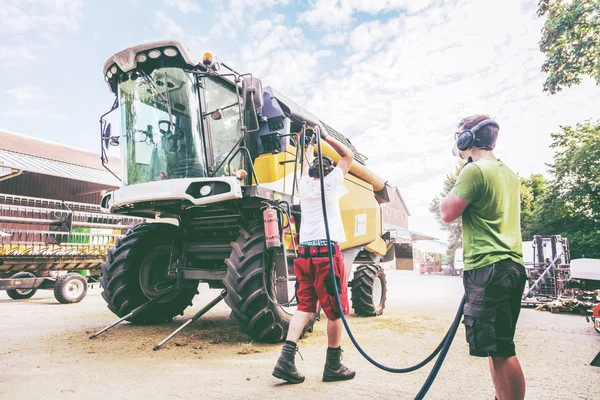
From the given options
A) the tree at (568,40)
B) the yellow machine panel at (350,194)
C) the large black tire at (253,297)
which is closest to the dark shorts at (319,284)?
the large black tire at (253,297)

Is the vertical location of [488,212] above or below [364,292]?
above

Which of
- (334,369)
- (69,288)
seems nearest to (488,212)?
(334,369)

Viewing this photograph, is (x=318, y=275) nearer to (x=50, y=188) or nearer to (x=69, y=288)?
(x=69, y=288)

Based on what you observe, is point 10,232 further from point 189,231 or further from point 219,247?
point 219,247

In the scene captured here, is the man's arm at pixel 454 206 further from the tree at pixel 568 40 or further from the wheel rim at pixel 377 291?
the tree at pixel 568 40

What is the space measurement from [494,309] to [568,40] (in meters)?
14.1

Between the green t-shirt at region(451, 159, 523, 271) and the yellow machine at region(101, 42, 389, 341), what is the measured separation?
89.4 inches

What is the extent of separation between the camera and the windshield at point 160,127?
4.87 m

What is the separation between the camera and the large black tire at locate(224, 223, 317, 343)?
14.0 ft

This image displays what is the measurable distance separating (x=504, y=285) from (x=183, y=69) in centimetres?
420

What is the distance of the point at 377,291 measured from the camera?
769cm

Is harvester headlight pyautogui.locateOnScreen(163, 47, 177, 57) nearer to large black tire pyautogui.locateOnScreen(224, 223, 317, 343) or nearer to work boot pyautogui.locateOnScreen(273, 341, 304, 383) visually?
large black tire pyautogui.locateOnScreen(224, 223, 317, 343)

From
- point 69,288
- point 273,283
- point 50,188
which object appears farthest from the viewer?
point 50,188

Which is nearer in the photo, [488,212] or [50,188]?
[488,212]
